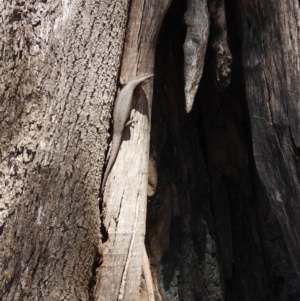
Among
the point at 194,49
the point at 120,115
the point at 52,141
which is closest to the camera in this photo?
Result: the point at 52,141

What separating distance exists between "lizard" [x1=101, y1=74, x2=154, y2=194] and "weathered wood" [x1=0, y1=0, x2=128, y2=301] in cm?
4

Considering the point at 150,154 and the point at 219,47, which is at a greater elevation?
the point at 219,47

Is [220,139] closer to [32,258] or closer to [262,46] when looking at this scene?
[262,46]

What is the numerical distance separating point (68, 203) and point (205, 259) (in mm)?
920

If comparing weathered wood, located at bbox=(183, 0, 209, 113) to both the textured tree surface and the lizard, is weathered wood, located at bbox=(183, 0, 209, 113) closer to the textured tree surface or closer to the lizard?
the textured tree surface

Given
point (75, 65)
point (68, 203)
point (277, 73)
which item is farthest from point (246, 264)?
point (75, 65)

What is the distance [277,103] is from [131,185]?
692 mm

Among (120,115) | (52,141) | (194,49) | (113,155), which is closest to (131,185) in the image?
(113,155)

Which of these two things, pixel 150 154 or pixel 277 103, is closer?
pixel 277 103

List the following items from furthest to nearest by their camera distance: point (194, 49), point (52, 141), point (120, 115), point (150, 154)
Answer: point (150, 154) → point (194, 49) → point (120, 115) → point (52, 141)

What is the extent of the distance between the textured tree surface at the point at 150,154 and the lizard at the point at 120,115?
27 millimetres

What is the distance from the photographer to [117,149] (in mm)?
2297

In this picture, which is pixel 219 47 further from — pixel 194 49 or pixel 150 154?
pixel 150 154

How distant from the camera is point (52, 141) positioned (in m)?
2.07
